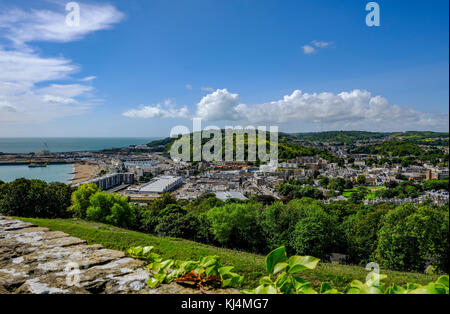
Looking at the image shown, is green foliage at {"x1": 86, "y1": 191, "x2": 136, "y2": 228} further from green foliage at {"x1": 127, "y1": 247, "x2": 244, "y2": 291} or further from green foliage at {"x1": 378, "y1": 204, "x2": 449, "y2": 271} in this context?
green foliage at {"x1": 127, "y1": 247, "x2": 244, "y2": 291}

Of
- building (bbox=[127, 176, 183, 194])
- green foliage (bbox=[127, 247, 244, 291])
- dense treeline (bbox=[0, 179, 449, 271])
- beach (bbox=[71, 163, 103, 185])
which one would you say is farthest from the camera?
beach (bbox=[71, 163, 103, 185])

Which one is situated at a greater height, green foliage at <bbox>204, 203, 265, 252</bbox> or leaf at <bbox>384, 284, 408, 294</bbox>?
leaf at <bbox>384, 284, 408, 294</bbox>

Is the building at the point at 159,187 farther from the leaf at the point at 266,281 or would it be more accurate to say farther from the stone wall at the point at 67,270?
the leaf at the point at 266,281

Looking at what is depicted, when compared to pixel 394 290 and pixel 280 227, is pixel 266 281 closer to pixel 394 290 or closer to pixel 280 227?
pixel 394 290

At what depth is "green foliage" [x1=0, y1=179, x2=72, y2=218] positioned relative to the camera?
10984mm

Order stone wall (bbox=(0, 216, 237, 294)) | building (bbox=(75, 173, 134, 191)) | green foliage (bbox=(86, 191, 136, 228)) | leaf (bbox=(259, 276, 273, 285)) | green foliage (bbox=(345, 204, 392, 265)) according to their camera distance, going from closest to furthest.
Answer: leaf (bbox=(259, 276, 273, 285)), stone wall (bbox=(0, 216, 237, 294)), green foliage (bbox=(345, 204, 392, 265)), green foliage (bbox=(86, 191, 136, 228)), building (bbox=(75, 173, 134, 191))

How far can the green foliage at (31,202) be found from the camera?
1098 centimetres

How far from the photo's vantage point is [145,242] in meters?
4.62

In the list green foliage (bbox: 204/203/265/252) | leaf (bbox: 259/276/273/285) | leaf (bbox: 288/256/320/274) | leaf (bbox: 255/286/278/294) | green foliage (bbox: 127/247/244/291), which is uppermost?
leaf (bbox: 288/256/320/274)

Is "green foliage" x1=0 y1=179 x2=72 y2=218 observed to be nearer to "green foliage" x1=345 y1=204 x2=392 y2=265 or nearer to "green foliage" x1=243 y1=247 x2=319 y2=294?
"green foliage" x1=243 y1=247 x2=319 y2=294

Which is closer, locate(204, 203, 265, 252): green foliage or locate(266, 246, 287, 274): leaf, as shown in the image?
locate(266, 246, 287, 274): leaf

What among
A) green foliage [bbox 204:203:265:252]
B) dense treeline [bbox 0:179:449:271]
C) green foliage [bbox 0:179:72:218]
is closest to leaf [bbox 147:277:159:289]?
dense treeline [bbox 0:179:449:271]

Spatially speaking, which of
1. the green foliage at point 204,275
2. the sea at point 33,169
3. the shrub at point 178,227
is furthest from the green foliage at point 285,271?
the sea at point 33,169
